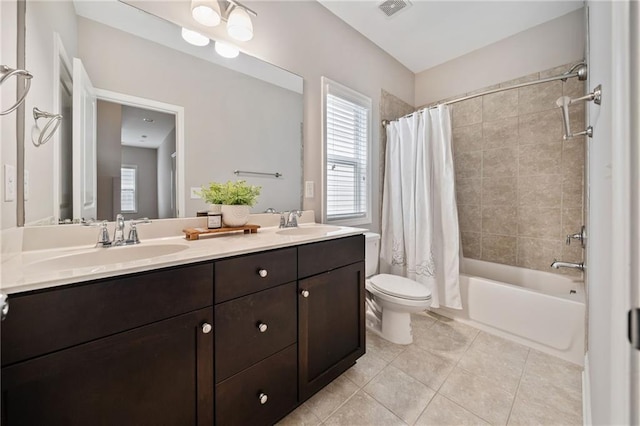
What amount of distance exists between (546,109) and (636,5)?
7.60 feet

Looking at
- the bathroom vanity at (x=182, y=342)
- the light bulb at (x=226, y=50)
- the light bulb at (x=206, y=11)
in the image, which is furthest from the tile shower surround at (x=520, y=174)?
the light bulb at (x=206, y=11)

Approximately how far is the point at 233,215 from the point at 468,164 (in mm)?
2326

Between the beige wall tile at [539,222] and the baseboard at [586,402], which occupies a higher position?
the beige wall tile at [539,222]

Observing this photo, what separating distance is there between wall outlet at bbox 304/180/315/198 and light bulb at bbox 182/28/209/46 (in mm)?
1026

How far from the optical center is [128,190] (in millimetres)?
1196

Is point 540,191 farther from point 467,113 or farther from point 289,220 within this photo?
point 289,220

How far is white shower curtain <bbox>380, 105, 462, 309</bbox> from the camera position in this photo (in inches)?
81.3

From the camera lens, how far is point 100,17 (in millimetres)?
1121

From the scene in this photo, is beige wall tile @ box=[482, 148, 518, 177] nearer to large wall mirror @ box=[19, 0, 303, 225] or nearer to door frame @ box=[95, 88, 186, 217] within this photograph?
large wall mirror @ box=[19, 0, 303, 225]

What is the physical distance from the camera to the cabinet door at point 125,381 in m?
0.61

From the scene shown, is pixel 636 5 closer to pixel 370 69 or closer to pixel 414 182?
pixel 414 182

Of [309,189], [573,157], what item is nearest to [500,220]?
[573,157]

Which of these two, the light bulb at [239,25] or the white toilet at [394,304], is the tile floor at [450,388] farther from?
the light bulb at [239,25]

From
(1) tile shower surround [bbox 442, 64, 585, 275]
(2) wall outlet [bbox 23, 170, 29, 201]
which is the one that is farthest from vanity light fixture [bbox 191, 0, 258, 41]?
(1) tile shower surround [bbox 442, 64, 585, 275]
